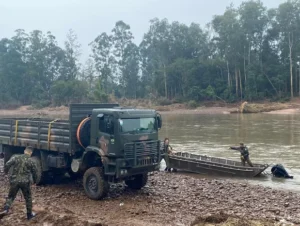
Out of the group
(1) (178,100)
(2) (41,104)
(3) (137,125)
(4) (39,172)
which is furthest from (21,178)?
(2) (41,104)

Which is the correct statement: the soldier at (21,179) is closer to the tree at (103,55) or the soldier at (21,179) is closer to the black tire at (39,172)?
the black tire at (39,172)

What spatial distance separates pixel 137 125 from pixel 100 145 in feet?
3.63

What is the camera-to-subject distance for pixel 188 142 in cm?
2564

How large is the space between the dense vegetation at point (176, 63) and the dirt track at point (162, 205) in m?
51.0

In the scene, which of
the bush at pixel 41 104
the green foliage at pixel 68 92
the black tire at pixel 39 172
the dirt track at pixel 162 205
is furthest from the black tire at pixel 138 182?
the bush at pixel 41 104

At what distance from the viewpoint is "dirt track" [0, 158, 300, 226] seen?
800cm

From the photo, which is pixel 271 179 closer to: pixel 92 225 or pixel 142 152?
pixel 142 152

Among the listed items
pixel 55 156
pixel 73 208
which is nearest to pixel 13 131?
pixel 55 156

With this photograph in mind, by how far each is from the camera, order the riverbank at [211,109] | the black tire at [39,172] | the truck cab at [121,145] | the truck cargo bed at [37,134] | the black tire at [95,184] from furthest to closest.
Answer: the riverbank at [211,109], the black tire at [39,172], the truck cargo bed at [37,134], the black tire at [95,184], the truck cab at [121,145]

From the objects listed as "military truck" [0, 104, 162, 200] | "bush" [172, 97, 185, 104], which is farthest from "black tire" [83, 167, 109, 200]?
"bush" [172, 97, 185, 104]

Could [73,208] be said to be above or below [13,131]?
below

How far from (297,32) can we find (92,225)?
60887mm

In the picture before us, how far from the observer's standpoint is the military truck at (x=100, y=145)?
9.56m

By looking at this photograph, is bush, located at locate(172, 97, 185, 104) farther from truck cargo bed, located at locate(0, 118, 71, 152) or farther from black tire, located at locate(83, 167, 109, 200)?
black tire, located at locate(83, 167, 109, 200)
